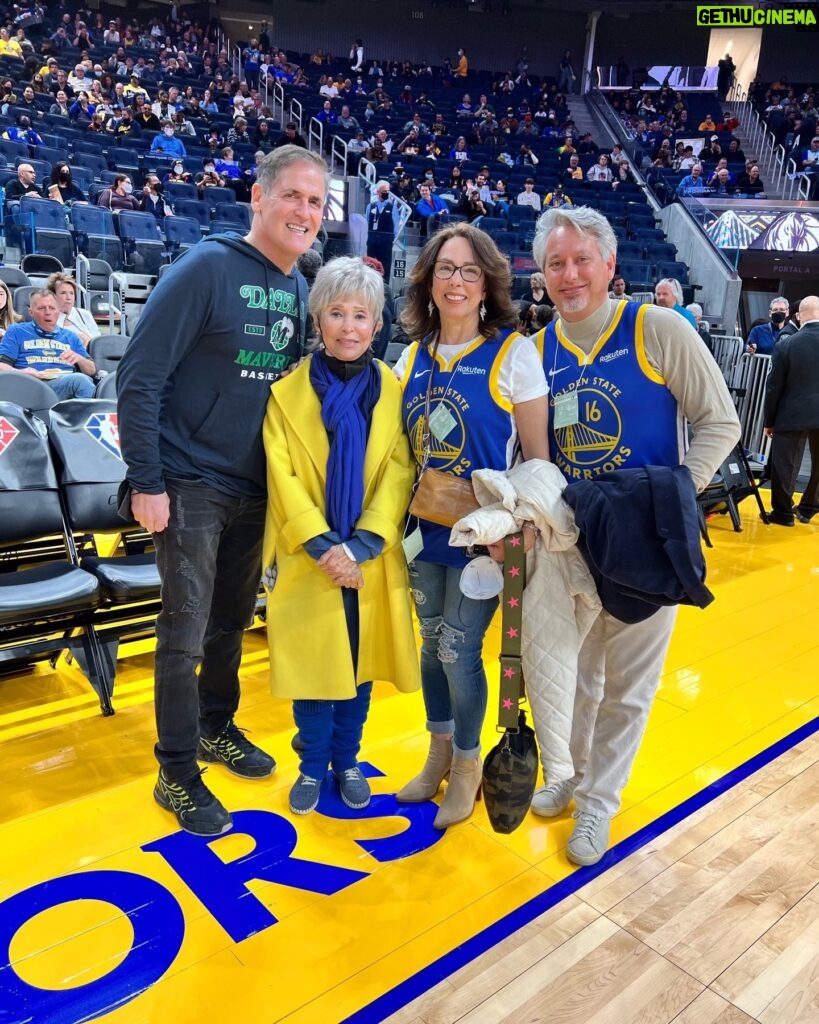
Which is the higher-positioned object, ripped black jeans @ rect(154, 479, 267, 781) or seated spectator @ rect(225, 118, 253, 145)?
seated spectator @ rect(225, 118, 253, 145)

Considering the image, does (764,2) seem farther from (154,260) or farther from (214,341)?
(214,341)

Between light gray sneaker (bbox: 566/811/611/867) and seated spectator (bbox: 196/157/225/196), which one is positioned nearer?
light gray sneaker (bbox: 566/811/611/867)

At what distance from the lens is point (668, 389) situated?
1.78 meters

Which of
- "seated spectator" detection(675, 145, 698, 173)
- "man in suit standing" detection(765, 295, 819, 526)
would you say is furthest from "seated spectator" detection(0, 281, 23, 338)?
"seated spectator" detection(675, 145, 698, 173)

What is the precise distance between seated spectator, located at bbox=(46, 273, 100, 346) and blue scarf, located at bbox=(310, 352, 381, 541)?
3733 mm

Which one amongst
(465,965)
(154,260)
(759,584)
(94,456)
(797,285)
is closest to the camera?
(465,965)

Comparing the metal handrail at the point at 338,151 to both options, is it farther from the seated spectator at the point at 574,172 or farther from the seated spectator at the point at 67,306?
the seated spectator at the point at 67,306

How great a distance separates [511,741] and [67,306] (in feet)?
15.7

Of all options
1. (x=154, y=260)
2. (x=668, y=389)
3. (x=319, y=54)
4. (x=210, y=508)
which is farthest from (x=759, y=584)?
(x=319, y=54)

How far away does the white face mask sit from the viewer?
5.79ft

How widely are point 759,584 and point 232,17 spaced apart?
76.0ft

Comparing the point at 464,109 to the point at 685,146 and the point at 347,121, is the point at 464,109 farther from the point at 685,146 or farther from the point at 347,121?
the point at 685,146

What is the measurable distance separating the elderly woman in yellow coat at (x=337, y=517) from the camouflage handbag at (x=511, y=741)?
32cm

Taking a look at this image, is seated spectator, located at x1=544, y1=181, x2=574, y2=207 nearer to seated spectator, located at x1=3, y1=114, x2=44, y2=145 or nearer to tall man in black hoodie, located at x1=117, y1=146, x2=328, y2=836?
seated spectator, located at x1=3, y1=114, x2=44, y2=145
